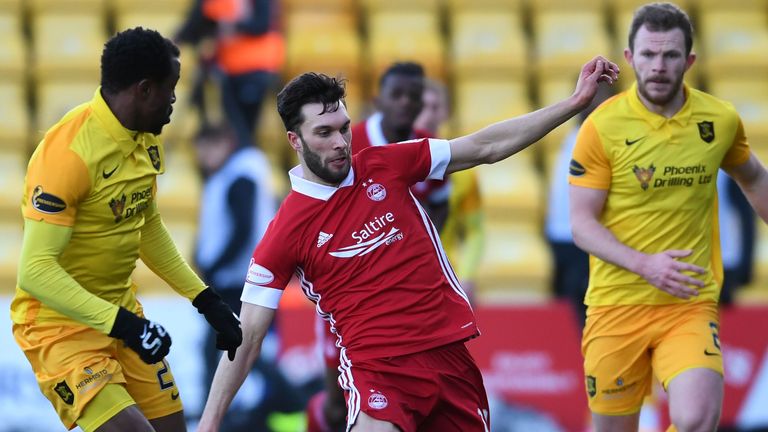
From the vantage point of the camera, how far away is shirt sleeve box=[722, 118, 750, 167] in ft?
19.7

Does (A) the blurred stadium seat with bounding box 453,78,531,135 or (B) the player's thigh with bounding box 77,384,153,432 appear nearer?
(B) the player's thigh with bounding box 77,384,153,432

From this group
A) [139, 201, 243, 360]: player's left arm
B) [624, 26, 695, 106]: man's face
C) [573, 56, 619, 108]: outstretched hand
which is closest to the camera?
[573, 56, 619, 108]: outstretched hand

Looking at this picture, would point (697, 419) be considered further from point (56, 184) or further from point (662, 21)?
point (56, 184)

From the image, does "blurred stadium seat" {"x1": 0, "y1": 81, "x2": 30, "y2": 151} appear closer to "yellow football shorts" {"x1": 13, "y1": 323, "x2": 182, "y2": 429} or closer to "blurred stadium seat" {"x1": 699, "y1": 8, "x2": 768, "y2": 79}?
"yellow football shorts" {"x1": 13, "y1": 323, "x2": 182, "y2": 429}

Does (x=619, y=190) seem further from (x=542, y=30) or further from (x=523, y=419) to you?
(x=542, y=30)

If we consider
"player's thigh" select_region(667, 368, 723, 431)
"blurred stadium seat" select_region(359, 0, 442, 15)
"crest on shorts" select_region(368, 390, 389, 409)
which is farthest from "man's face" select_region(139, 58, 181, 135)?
"blurred stadium seat" select_region(359, 0, 442, 15)

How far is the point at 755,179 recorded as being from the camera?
241 inches

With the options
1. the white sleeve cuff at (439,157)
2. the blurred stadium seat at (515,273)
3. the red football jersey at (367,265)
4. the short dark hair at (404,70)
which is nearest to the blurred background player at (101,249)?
the red football jersey at (367,265)

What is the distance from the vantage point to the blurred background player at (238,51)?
32.1 feet

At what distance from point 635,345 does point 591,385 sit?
296 mm

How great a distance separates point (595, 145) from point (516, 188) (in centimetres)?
383

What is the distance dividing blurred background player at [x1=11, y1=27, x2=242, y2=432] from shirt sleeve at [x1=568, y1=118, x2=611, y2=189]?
182 cm

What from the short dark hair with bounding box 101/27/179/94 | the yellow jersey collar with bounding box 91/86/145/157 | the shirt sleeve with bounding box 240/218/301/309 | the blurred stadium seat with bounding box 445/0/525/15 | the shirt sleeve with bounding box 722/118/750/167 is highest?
the short dark hair with bounding box 101/27/179/94

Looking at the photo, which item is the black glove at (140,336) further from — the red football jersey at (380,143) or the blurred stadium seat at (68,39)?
the blurred stadium seat at (68,39)
